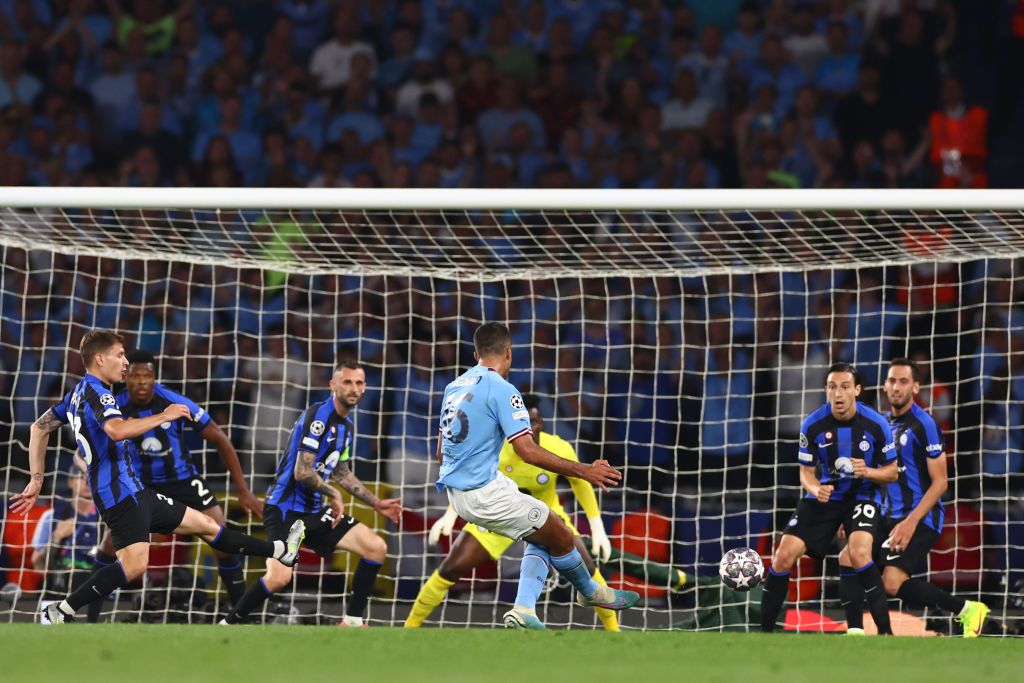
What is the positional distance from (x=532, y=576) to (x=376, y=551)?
141cm

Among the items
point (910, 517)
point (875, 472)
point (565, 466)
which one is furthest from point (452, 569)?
point (910, 517)

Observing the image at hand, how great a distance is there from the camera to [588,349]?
1109 cm

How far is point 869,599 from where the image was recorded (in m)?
8.12

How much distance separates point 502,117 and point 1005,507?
5.85 metres

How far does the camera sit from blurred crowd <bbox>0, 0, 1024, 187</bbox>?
12641 mm

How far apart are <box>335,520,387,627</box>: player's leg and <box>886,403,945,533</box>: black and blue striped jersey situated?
9.89 ft

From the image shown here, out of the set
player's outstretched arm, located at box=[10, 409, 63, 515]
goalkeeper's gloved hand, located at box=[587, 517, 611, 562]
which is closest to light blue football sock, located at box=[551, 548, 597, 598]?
goalkeeper's gloved hand, located at box=[587, 517, 611, 562]

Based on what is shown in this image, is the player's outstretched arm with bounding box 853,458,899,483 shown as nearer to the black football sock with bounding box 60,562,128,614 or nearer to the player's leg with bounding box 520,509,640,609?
the player's leg with bounding box 520,509,640,609

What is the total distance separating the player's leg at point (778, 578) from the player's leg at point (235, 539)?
2680 mm

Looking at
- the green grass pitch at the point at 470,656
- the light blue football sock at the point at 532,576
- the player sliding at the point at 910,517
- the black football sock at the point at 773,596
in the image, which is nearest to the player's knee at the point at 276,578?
the green grass pitch at the point at 470,656

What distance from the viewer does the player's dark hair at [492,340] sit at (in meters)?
7.36

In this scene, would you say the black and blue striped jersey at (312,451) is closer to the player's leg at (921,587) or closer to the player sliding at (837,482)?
the player sliding at (837,482)

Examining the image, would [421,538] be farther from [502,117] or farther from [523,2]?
[523,2]

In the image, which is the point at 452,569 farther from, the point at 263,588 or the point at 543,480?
the point at 263,588
